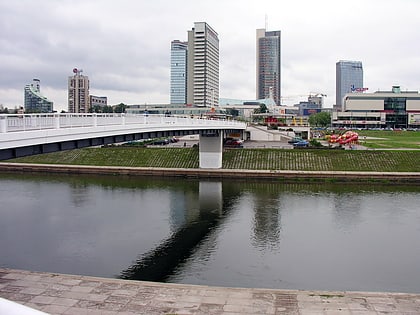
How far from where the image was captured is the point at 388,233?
24266 mm

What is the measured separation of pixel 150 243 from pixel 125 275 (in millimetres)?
4698

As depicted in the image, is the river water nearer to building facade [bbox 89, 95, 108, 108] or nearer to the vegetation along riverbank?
the vegetation along riverbank

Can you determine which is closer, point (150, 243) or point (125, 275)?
point (125, 275)

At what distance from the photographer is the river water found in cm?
1784

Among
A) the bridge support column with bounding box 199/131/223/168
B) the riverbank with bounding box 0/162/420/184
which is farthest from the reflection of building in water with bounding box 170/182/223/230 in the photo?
the bridge support column with bounding box 199/131/223/168

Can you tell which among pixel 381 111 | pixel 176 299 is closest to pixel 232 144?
pixel 176 299

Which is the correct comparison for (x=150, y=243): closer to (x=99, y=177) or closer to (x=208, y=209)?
(x=208, y=209)

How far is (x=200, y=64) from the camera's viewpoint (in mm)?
171875

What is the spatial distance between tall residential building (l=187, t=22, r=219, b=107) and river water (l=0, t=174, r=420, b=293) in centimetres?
13540

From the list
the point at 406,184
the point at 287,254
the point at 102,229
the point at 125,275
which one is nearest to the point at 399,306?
the point at 287,254

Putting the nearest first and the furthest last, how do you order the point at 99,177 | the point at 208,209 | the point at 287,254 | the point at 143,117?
1. the point at 287,254
2. the point at 143,117
3. the point at 208,209
4. the point at 99,177

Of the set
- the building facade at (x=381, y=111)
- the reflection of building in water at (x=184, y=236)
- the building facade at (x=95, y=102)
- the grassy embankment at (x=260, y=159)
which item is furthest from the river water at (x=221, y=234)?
the building facade at (x=95, y=102)

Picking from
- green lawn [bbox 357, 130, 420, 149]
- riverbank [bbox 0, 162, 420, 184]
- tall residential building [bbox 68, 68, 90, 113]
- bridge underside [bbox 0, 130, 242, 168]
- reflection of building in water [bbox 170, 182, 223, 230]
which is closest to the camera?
bridge underside [bbox 0, 130, 242, 168]

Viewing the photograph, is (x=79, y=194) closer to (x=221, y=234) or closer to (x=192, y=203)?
(x=192, y=203)
